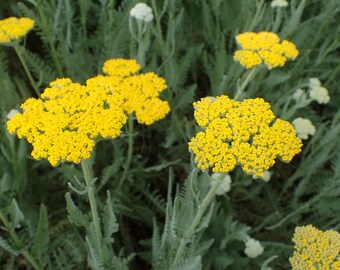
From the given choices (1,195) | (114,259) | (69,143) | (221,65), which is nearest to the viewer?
(69,143)

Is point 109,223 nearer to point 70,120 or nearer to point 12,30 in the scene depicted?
point 70,120

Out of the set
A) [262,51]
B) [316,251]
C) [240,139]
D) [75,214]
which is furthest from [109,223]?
[262,51]

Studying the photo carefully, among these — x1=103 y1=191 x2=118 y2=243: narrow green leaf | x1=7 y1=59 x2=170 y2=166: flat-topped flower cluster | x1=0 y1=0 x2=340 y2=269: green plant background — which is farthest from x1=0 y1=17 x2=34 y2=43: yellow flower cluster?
x1=103 y1=191 x2=118 y2=243: narrow green leaf

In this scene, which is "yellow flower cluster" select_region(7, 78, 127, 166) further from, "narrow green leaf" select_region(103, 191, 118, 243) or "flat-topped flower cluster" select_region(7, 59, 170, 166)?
"narrow green leaf" select_region(103, 191, 118, 243)

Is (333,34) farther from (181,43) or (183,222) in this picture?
(183,222)

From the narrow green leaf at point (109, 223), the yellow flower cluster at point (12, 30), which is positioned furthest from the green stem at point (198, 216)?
the yellow flower cluster at point (12, 30)

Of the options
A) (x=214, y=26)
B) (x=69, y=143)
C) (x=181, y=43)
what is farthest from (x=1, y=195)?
(x=214, y=26)
